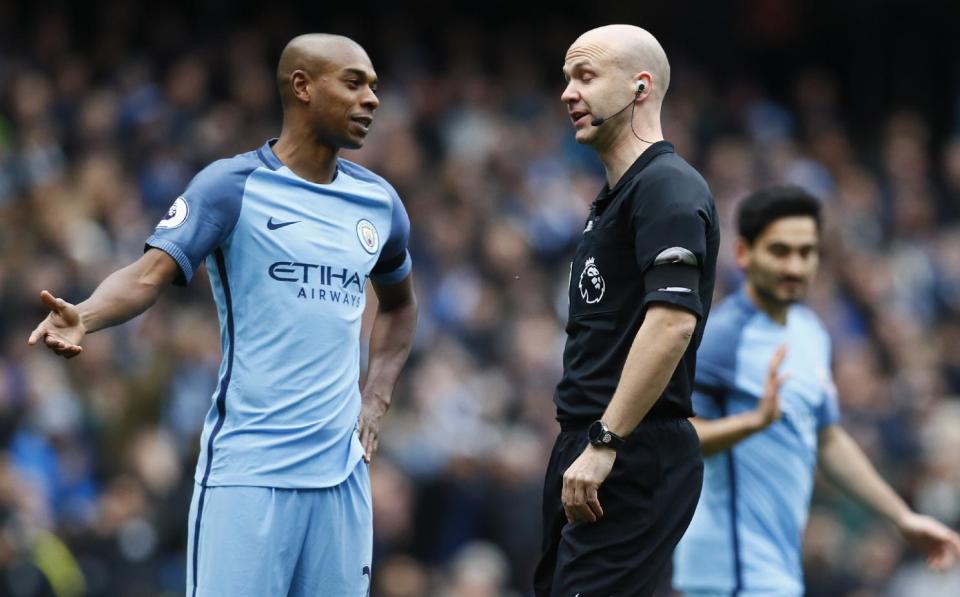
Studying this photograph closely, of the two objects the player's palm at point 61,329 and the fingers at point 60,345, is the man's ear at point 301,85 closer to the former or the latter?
the player's palm at point 61,329

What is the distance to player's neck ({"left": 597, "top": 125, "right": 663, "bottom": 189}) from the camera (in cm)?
536

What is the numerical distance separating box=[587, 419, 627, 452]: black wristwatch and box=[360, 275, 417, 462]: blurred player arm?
1.27 meters

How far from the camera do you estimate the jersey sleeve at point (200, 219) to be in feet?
17.5

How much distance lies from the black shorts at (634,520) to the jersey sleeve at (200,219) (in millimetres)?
1417

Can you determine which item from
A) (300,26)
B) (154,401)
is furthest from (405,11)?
(154,401)

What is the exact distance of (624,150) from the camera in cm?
538

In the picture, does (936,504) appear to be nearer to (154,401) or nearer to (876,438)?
(876,438)

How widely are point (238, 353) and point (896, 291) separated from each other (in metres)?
11.5

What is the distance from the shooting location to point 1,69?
1503 cm

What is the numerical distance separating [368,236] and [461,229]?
884 cm

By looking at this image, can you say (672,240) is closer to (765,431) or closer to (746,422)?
(746,422)

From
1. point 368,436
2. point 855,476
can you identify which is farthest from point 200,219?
point 855,476

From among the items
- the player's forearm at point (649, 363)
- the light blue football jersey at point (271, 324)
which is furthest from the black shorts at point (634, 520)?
the light blue football jersey at point (271, 324)

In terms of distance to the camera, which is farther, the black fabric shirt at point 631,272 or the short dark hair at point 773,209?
the short dark hair at point 773,209
